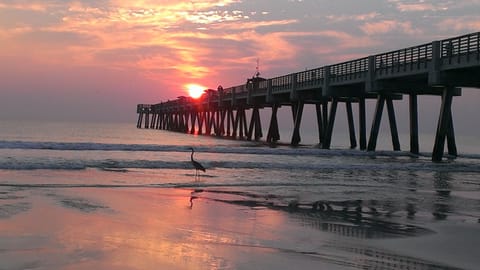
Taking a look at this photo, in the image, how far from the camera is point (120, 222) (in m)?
7.91

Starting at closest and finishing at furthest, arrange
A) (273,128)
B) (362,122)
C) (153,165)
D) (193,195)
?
(193,195)
(153,165)
(362,122)
(273,128)

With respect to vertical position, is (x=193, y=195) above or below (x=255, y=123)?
below

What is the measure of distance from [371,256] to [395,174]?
1432cm

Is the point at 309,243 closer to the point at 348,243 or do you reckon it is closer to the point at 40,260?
the point at 348,243

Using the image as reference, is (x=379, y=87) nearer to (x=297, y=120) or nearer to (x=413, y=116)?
(x=413, y=116)

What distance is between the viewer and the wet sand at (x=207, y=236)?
5.73m

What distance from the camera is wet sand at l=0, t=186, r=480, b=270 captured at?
5734 millimetres

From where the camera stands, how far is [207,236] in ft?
23.2

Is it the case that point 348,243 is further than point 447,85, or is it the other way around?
point 447,85

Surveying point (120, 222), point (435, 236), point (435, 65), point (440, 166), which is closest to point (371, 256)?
point (435, 236)

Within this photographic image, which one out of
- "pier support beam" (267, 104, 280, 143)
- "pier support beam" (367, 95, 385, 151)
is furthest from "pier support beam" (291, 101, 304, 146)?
"pier support beam" (367, 95, 385, 151)

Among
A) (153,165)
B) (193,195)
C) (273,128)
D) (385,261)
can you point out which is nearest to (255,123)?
(273,128)

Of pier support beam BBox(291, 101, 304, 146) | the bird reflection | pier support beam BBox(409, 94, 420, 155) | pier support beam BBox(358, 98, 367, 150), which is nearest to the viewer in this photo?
the bird reflection

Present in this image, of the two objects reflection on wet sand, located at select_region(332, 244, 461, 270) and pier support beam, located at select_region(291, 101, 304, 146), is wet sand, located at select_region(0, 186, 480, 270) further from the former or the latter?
pier support beam, located at select_region(291, 101, 304, 146)
